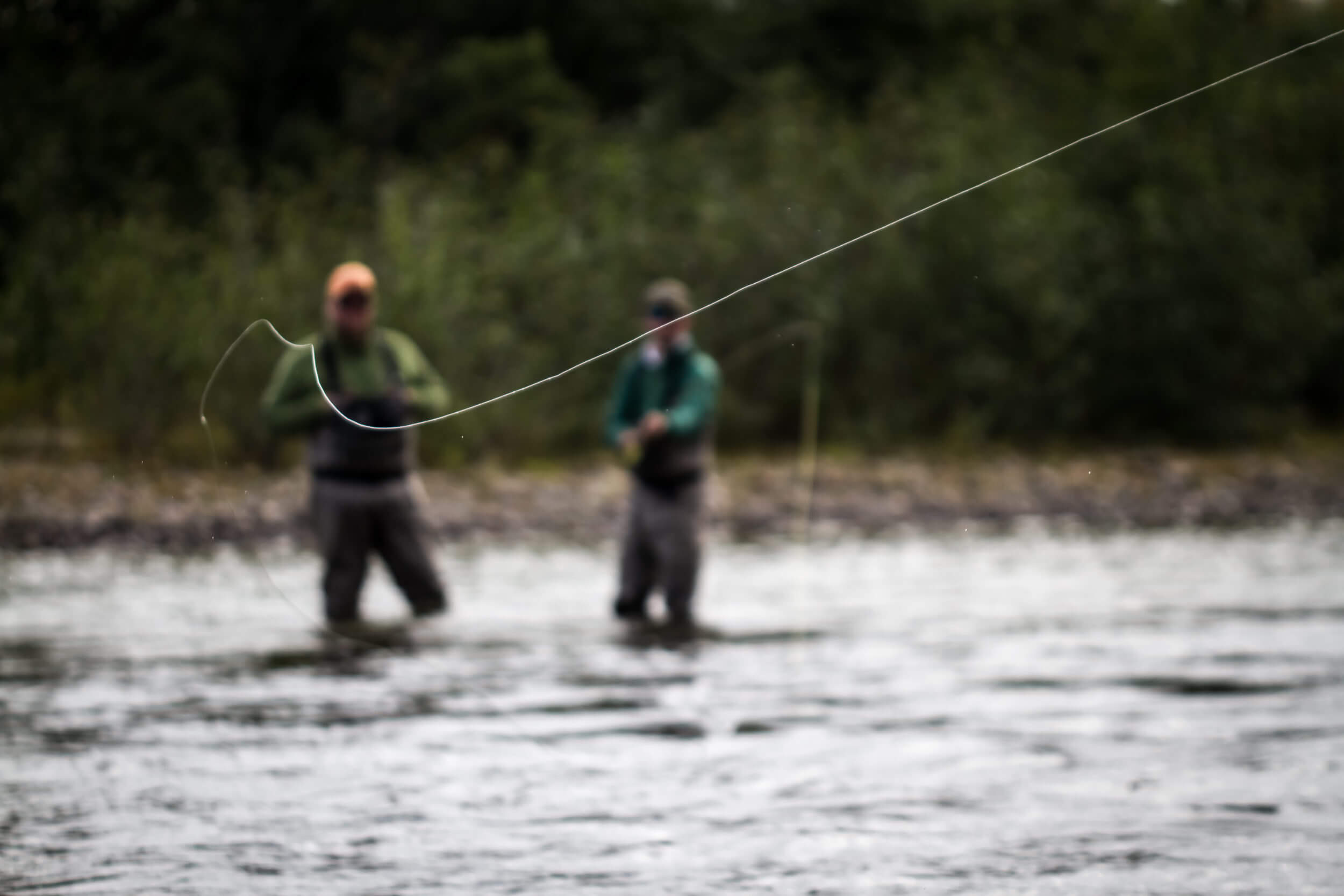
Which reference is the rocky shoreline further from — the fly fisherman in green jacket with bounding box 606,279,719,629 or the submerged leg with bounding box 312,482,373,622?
the submerged leg with bounding box 312,482,373,622

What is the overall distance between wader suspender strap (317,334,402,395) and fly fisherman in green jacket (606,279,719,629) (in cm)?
132

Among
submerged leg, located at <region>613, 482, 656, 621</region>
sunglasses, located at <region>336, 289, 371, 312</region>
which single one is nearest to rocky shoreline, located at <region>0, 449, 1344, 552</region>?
submerged leg, located at <region>613, 482, 656, 621</region>

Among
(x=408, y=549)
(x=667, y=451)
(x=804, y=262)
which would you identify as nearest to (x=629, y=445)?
(x=667, y=451)

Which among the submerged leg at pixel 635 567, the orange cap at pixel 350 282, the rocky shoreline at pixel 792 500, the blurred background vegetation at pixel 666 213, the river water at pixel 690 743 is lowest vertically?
the river water at pixel 690 743

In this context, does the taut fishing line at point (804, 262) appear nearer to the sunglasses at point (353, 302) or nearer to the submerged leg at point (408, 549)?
the sunglasses at point (353, 302)

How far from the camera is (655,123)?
604 inches

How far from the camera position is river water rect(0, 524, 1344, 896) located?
5.66 meters

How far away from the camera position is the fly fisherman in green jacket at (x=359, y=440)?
30.7 feet

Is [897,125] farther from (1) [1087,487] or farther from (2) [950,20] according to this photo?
(2) [950,20]

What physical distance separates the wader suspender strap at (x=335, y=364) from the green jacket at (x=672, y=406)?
145 cm

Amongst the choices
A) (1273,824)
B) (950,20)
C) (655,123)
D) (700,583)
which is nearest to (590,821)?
(1273,824)

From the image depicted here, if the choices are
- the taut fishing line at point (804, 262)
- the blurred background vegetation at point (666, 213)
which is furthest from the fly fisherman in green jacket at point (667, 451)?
the taut fishing line at point (804, 262)

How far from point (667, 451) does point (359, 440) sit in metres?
1.63

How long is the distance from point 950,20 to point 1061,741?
28964 millimetres
